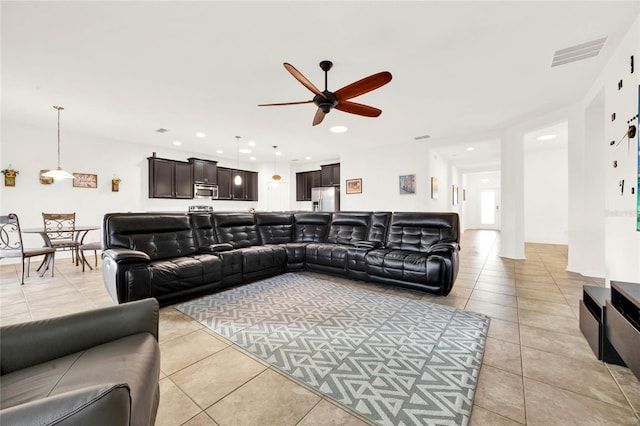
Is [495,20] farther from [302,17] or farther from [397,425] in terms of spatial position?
[397,425]

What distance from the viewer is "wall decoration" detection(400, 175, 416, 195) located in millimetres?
6285

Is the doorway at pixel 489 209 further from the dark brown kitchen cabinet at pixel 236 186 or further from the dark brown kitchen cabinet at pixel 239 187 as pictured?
the dark brown kitchen cabinet at pixel 239 187

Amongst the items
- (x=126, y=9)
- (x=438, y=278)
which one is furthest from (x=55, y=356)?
(x=438, y=278)

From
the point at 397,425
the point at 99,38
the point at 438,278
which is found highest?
the point at 99,38

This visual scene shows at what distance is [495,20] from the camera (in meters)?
2.20

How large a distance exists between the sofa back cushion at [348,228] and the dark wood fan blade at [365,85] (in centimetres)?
219

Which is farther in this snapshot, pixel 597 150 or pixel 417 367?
pixel 597 150

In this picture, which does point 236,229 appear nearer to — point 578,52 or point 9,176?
point 9,176

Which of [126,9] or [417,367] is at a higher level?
[126,9]

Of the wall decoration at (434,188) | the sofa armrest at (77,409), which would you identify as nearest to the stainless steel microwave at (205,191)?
the wall decoration at (434,188)

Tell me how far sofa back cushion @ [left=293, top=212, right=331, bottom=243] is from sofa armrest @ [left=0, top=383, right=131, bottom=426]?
3.93 meters

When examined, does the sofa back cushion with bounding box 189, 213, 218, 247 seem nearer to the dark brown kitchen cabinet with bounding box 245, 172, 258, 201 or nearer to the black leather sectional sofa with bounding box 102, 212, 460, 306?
the black leather sectional sofa with bounding box 102, 212, 460, 306

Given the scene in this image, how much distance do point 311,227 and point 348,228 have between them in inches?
29.3

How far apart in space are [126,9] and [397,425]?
346cm
